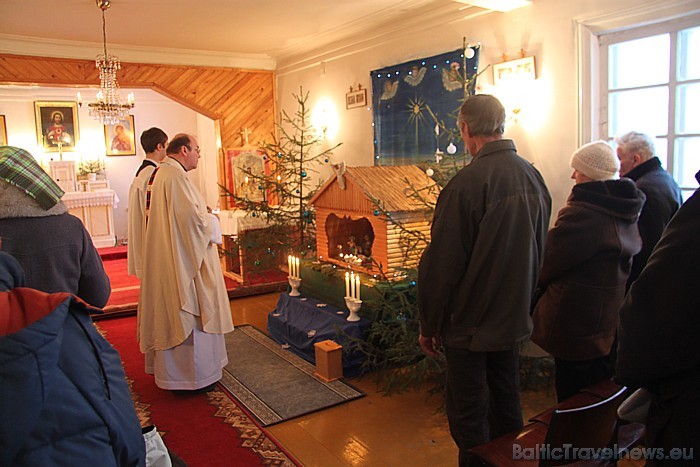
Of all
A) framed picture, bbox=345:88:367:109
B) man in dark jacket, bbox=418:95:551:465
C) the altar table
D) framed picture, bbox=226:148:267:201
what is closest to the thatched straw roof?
framed picture, bbox=345:88:367:109

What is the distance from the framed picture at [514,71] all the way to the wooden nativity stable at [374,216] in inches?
38.6

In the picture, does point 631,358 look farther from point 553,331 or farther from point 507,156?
point 553,331

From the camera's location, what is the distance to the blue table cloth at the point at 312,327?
14.0 ft

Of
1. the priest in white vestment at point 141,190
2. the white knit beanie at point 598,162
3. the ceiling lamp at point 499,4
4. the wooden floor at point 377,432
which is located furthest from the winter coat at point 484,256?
the priest in white vestment at point 141,190

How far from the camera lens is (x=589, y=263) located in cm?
Answer: 265

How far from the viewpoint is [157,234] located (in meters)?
3.84

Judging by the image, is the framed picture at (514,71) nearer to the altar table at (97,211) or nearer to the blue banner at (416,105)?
the blue banner at (416,105)

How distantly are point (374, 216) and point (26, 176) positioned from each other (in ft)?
8.46

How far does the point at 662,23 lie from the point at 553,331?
220 centimetres

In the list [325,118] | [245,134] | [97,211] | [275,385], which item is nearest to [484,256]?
[275,385]

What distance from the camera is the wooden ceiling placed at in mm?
6445

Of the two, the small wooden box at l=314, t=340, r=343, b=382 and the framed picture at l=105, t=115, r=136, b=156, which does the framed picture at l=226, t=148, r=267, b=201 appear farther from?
the framed picture at l=105, t=115, r=136, b=156

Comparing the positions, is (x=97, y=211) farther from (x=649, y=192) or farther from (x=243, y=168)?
(x=649, y=192)

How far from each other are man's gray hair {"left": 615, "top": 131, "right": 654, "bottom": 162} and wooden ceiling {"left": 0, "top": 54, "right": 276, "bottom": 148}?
5520 millimetres
